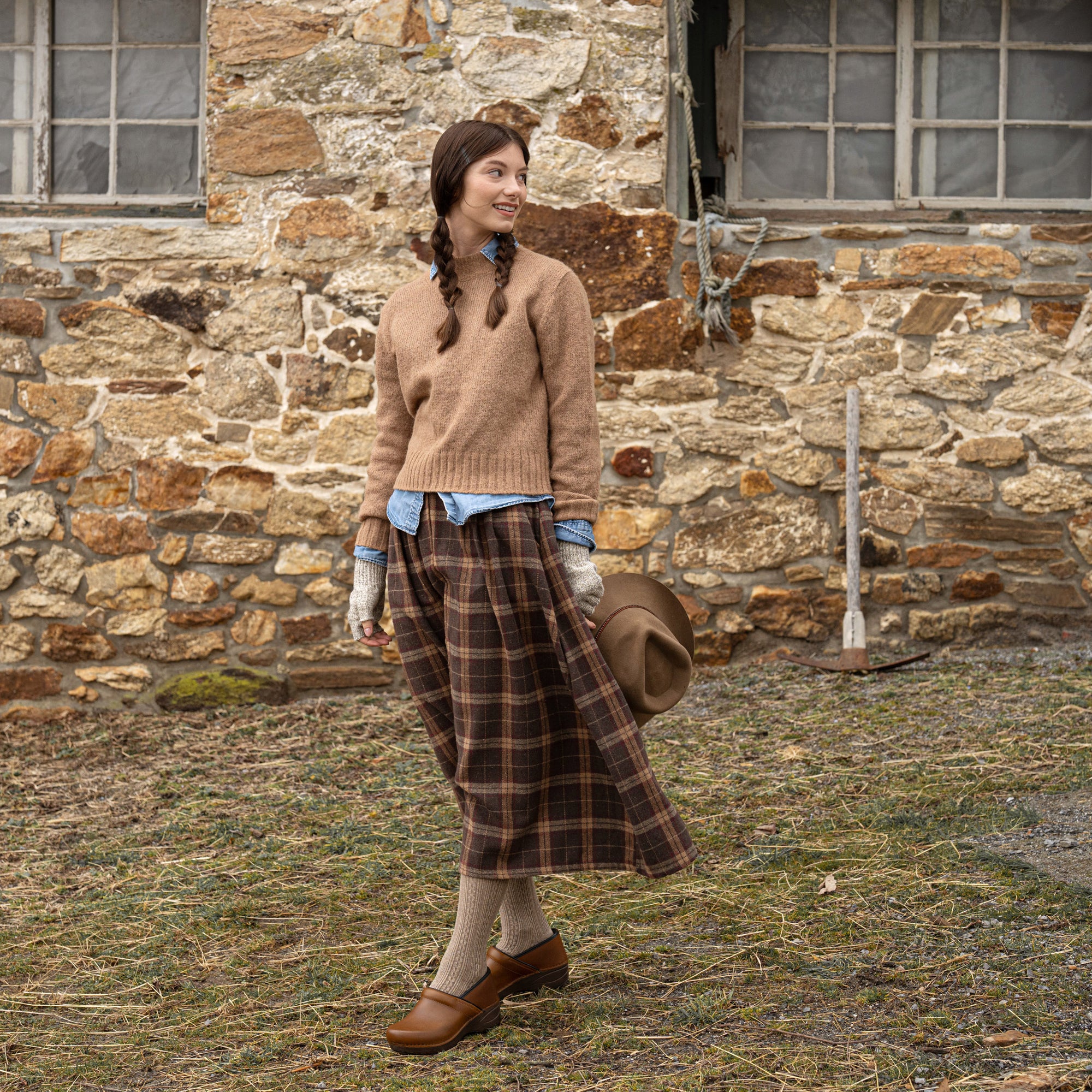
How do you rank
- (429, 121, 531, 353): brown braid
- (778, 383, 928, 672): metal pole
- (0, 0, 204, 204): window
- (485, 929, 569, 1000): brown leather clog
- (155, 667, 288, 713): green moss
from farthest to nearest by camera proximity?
(0, 0, 204, 204): window < (155, 667, 288, 713): green moss < (778, 383, 928, 672): metal pole < (485, 929, 569, 1000): brown leather clog < (429, 121, 531, 353): brown braid

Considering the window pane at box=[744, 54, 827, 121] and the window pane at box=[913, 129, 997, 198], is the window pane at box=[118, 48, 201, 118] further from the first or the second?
the window pane at box=[913, 129, 997, 198]

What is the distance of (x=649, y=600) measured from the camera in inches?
83.2

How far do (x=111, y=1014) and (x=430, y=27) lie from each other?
11.9 ft

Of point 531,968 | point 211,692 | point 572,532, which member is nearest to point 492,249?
point 572,532

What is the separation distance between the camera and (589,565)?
200 centimetres

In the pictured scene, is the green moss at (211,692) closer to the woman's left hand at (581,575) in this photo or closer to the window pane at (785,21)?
the woman's left hand at (581,575)

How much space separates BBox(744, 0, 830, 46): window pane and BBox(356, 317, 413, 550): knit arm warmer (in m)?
3.32

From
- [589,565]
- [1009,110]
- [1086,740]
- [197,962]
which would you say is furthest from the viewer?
[1009,110]

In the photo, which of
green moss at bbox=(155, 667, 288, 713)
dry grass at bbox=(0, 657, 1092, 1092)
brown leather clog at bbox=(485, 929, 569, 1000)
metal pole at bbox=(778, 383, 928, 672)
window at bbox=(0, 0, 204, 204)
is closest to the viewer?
dry grass at bbox=(0, 657, 1092, 1092)

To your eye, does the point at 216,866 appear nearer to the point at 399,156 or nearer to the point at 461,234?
the point at 461,234

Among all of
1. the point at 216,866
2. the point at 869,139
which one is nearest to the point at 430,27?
the point at 869,139

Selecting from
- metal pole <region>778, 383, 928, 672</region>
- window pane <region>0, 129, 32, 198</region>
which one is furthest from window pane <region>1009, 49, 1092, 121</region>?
window pane <region>0, 129, 32, 198</region>

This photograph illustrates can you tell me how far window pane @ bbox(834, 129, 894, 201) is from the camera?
16.1 feet

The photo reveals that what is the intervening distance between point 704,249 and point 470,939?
10.2 ft
